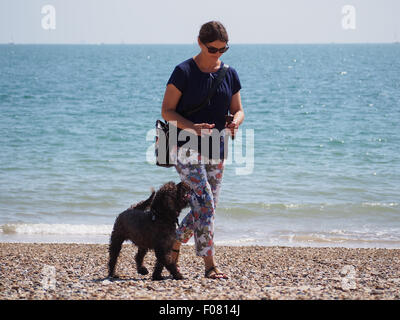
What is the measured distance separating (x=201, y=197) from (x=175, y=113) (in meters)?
0.78

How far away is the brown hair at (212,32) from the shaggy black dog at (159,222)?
4.27 feet

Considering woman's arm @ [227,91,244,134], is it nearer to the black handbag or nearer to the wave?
the black handbag

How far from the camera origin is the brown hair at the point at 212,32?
5.22 m

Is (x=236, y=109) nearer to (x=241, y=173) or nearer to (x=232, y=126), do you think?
(x=232, y=126)

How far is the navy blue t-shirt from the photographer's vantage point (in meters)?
5.22

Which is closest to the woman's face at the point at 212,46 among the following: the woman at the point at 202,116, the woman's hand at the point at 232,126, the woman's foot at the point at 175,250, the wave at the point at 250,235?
the woman at the point at 202,116

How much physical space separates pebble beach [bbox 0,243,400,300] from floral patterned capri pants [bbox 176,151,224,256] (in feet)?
1.33

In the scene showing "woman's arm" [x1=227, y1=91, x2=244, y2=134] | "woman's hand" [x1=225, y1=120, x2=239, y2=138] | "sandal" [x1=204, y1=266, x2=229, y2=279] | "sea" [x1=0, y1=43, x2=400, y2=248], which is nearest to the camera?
"woman's hand" [x1=225, y1=120, x2=239, y2=138]

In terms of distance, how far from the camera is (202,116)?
5.35 meters

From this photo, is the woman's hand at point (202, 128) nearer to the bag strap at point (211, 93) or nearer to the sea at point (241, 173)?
the bag strap at point (211, 93)

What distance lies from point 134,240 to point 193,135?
120cm

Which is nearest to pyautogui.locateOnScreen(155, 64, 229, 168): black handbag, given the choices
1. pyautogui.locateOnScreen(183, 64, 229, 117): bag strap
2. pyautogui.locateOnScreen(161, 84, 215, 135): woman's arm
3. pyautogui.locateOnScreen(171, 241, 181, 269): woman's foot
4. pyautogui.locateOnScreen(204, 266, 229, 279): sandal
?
pyautogui.locateOnScreen(183, 64, 229, 117): bag strap
